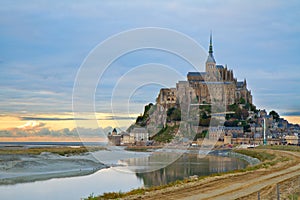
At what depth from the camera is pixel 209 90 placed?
147 meters

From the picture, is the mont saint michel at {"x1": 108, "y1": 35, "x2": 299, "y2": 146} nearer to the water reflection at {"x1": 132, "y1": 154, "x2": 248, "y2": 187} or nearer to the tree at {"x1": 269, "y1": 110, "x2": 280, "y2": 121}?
the tree at {"x1": 269, "y1": 110, "x2": 280, "y2": 121}

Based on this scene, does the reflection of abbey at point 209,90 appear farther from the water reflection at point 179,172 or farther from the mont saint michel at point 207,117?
the water reflection at point 179,172

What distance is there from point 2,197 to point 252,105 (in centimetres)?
12837

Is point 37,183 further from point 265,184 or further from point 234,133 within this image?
point 234,133

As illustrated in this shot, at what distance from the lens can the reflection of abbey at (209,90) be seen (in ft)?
470

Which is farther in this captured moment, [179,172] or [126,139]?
[126,139]

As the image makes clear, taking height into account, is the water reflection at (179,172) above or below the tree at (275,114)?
below

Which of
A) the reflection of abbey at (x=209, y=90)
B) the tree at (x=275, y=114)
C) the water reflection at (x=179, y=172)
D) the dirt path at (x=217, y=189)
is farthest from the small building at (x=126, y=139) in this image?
the dirt path at (x=217, y=189)

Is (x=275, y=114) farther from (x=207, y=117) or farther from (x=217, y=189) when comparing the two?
(x=217, y=189)

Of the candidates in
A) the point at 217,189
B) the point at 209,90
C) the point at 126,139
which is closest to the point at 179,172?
the point at 217,189

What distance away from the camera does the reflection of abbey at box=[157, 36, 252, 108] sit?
14325 cm

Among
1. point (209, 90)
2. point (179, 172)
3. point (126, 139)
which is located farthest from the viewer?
point (209, 90)

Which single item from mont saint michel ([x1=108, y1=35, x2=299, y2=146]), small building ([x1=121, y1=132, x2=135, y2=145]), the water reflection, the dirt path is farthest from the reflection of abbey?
the dirt path

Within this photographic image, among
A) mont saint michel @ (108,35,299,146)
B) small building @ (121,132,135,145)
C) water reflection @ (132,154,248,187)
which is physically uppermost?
mont saint michel @ (108,35,299,146)
